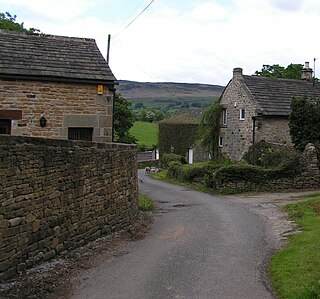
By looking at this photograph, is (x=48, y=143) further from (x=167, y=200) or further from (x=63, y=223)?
(x=167, y=200)

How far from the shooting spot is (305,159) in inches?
1088

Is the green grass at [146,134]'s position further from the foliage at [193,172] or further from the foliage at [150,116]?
the foliage at [193,172]

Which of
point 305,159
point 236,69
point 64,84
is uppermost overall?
point 236,69

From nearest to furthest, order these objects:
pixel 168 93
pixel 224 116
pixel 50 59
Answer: pixel 50 59, pixel 224 116, pixel 168 93

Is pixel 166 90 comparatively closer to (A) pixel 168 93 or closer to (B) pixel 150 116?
(A) pixel 168 93

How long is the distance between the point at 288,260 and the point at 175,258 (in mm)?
2479

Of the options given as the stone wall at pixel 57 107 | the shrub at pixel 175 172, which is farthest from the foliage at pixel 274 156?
the stone wall at pixel 57 107

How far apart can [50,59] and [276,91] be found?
22.5 m

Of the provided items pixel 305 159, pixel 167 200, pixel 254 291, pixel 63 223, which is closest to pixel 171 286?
pixel 254 291

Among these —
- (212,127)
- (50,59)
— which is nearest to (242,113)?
(212,127)

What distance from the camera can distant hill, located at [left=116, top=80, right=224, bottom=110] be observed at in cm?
13762

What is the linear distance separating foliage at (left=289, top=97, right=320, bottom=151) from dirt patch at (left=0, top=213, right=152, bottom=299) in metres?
17.9

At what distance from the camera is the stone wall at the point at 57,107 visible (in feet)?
54.6

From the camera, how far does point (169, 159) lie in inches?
1817
